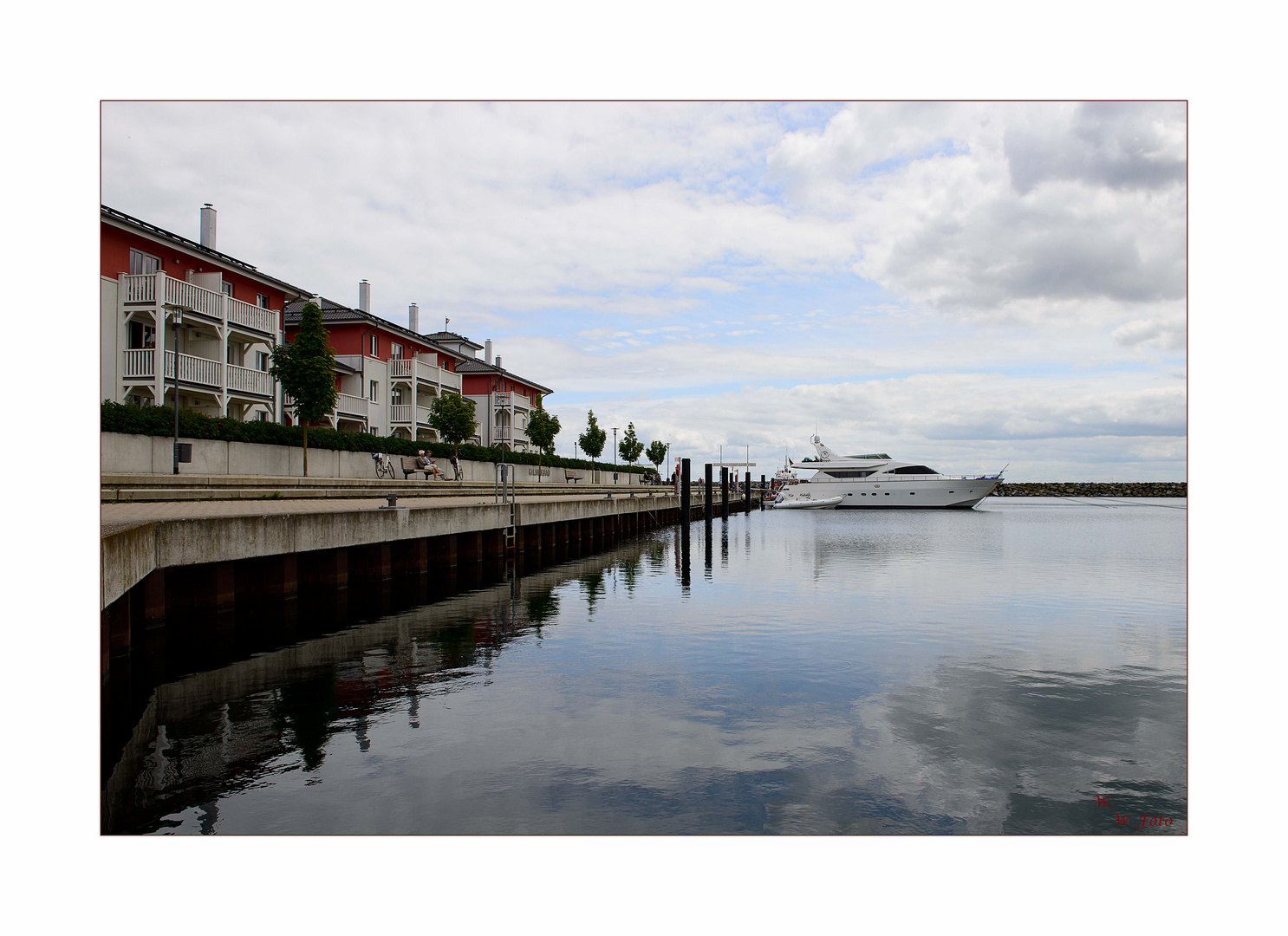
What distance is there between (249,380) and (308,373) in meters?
3.43

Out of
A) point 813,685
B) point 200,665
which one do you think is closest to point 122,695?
point 200,665

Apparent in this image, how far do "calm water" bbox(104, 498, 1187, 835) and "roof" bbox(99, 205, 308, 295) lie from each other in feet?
72.3

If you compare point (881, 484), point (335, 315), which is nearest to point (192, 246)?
point (335, 315)

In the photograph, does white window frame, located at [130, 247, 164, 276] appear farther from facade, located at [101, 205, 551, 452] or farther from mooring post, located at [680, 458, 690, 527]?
mooring post, located at [680, 458, 690, 527]

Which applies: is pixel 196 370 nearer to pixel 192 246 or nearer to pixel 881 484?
pixel 192 246

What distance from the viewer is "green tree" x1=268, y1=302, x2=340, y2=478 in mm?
33000

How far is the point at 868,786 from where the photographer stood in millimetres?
7016

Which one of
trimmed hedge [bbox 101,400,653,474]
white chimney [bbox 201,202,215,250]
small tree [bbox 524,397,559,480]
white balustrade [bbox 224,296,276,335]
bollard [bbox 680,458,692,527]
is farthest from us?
small tree [bbox 524,397,559,480]

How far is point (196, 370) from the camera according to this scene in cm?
3067

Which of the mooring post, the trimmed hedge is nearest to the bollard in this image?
the mooring post
